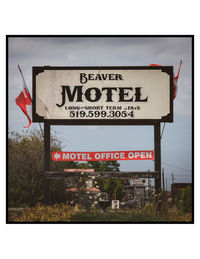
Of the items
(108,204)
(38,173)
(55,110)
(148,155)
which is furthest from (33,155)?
(148,155)

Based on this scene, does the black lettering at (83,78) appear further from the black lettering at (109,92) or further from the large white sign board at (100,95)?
the black lettering at (109,92)

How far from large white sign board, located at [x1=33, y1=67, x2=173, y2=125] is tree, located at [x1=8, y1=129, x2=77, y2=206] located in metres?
1.88

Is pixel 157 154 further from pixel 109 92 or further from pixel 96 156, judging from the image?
pixel 109 92

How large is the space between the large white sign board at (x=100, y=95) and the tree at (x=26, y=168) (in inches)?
74.2

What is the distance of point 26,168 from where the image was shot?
45.3ft

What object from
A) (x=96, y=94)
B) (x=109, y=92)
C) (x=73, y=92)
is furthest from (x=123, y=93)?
(x=73, y=92)

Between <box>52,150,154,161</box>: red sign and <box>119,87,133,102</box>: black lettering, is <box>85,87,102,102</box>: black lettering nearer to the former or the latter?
<box>119,87,133,102</box>: black lettering

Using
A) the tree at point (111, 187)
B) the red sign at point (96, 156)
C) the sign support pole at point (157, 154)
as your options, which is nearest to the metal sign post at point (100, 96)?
the sign support pole at point (157, 154)

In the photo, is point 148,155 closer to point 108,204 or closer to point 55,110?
point 108,204

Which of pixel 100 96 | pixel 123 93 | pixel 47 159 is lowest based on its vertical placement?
pixel 47 159

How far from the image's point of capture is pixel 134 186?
43.0 ft

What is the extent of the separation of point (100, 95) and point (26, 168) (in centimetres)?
383

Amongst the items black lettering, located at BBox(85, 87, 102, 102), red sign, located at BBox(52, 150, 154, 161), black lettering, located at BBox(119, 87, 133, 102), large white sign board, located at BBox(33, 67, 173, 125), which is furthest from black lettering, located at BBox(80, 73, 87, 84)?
red sign, located at BBox(52, 150, 154, 161)

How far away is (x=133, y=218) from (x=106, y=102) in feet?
12.9
